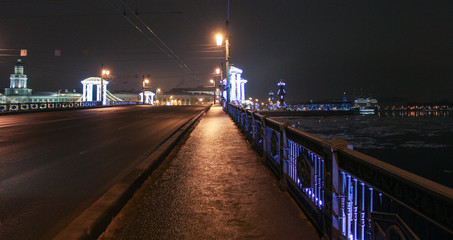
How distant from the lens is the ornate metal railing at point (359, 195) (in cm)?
194

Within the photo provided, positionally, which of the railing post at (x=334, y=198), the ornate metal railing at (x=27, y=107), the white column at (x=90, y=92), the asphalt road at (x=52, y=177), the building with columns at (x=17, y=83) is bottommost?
the asphalt road at (x=52, y=177)

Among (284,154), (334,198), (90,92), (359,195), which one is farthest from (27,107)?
(90,92)

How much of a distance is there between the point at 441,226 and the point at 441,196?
19cm

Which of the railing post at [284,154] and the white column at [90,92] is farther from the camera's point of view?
the white column at [90,92]

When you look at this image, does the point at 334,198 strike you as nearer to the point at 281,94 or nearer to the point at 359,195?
the point at 359,195

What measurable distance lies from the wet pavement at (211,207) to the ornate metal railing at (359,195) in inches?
16.1

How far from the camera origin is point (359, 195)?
3275 millimetres

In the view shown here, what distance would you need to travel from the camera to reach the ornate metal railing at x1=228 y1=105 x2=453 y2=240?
76.4 inches

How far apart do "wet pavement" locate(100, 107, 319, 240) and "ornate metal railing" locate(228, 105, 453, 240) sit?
408 mm

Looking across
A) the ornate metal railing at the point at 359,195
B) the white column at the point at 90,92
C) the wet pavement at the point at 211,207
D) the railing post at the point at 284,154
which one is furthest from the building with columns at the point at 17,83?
the ornate metal railing at the point at 359,195

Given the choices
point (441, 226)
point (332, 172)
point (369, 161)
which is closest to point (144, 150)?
point (332, 172)

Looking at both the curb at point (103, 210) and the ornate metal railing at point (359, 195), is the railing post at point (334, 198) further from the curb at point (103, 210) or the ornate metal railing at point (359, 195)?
the curb at point (103, 210)

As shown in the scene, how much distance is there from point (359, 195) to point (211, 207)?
2.47 m

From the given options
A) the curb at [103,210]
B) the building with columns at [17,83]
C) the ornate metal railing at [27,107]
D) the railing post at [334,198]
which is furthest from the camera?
the building with columns at [17,83]
